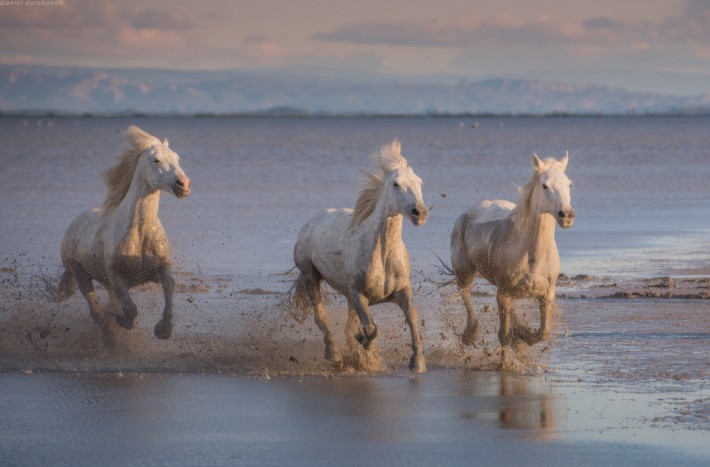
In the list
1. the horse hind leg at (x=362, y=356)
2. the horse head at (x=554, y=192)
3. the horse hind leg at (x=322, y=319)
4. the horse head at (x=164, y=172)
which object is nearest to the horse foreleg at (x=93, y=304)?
the horse head at (x=164, y=172)

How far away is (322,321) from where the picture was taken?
38.3ft

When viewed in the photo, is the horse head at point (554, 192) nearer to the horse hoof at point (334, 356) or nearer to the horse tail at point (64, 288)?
the horse hoof at point (334, 356)

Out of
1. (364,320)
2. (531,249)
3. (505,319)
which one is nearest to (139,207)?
(364,320)

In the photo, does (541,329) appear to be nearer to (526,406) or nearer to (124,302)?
(526,406)

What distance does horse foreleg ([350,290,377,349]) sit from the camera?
423 inches

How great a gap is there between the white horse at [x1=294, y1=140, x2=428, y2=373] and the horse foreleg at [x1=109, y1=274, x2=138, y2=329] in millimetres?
1638

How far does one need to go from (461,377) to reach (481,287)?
5.42 m

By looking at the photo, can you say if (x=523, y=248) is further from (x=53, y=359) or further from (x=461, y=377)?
(x=53, y=359)

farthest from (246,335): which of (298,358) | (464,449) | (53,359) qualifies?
(464,449)

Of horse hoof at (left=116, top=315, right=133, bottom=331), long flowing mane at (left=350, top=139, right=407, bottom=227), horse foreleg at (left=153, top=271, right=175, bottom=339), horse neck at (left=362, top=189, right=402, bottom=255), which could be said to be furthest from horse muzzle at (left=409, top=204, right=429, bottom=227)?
horse hoof at (left=116, top=315, right=133, bottom=331)

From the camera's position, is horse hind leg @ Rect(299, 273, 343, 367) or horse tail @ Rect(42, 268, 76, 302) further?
horse tail @ Rect(42, 268, 76, 302)

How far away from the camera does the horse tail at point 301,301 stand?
1217 cm

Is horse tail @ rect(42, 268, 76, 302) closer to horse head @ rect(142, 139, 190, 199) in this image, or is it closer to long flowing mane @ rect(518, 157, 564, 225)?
horse head @ rect(142, 139, 190, 199)

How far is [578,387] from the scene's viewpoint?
995cm
